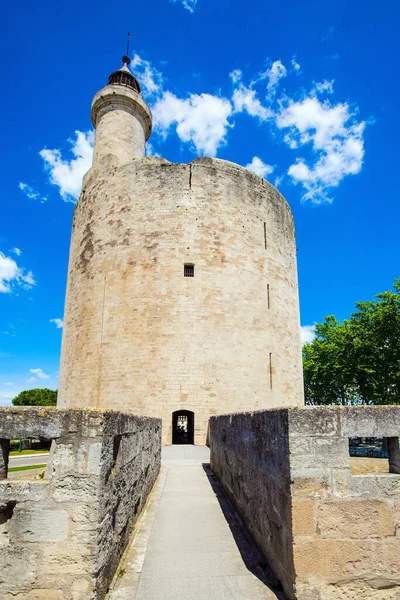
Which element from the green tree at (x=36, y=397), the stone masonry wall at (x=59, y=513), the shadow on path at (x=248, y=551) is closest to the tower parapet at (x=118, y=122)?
the shadow on path at (x=248, y=551)

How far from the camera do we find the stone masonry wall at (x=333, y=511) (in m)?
2.77

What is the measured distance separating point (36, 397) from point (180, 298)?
32773mm

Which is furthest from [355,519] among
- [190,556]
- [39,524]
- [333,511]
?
[39,524]

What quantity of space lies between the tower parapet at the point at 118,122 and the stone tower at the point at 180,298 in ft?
6.53

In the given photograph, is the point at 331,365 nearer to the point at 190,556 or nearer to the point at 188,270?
the point at 188,270

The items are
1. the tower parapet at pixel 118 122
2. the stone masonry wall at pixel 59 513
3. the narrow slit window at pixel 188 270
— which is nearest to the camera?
the stone masonry wall at pixel 59 513

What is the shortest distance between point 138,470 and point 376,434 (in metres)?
2.89

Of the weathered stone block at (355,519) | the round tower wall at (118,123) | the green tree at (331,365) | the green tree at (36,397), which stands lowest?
the weathered stone block at (355,519)

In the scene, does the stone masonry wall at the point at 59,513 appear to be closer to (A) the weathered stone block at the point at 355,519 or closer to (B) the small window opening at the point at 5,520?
(B) the small window opening at the point at 5,520

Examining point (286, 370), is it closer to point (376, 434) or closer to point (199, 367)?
point (199, 367)

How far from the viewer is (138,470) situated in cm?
466

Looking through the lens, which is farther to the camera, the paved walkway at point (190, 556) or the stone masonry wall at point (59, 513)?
the paved walkway at point (190, 556)

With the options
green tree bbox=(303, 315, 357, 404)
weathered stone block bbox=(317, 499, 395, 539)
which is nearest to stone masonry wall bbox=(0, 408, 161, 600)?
weathered stone block bbox=(317, 499, 395, 539)

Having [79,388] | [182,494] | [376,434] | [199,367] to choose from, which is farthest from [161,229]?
[376,434]
